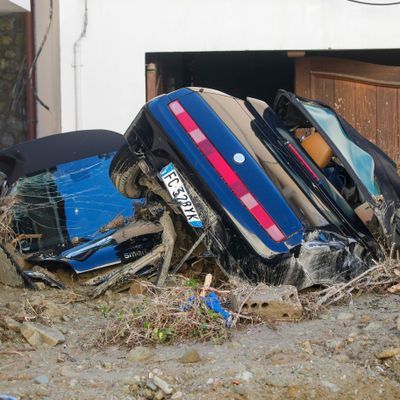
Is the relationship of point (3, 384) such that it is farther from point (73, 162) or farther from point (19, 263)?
point (73, 162)

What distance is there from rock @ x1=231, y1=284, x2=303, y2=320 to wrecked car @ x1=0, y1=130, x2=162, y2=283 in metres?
1.38

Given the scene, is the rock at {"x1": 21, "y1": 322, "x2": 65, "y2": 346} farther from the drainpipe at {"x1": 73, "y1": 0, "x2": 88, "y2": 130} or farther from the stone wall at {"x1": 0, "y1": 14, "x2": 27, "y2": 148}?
the stone wall at {"x1": 0, "y1": 14, "x2": 27, "y2": 148}


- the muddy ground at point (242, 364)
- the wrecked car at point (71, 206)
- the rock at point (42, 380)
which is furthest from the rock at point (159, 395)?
the wrecked car at point (71, 206)

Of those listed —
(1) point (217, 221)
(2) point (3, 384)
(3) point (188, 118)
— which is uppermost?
(3) point (188, 118)

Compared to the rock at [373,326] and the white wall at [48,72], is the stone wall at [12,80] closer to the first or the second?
the white wall at [48,72]

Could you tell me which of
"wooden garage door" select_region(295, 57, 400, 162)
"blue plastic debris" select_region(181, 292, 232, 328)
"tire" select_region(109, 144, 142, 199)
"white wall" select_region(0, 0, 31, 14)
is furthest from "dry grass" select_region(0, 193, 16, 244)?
"wooden garage door" select_region(295, 57, 400, 162)

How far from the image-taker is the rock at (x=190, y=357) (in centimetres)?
466

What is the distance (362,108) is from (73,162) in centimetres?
389

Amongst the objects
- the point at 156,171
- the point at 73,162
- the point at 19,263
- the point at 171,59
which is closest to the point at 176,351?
the point at 156,171

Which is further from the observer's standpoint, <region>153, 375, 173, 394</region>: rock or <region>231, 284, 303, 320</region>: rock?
<region>231, 284, 303, 320</region>: rock

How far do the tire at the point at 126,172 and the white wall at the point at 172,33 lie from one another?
3377mm

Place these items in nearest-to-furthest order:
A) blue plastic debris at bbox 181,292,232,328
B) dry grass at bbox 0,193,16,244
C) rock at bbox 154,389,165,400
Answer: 1. rock at bbox 154,389,165,400
2. blue plastic debris at bbox 181,292,232,328
3. dry grass at bbox 0,193,16,244

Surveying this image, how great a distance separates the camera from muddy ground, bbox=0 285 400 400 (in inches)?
171

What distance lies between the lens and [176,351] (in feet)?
16.0
